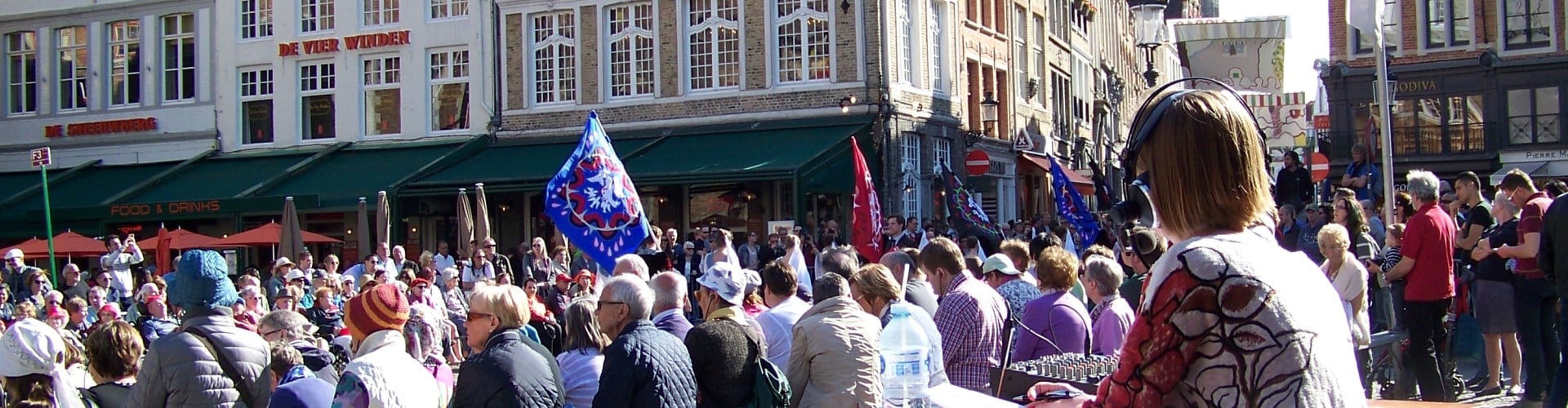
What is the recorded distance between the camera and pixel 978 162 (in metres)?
29.4

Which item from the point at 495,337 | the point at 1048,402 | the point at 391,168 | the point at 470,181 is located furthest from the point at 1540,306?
the point at 391,168

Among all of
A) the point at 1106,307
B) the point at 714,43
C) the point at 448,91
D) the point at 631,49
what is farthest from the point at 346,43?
the point at 1106,307

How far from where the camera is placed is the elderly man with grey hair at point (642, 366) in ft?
18.3

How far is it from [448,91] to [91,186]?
8.56m

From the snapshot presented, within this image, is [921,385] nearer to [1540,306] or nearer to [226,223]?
[1540,306]

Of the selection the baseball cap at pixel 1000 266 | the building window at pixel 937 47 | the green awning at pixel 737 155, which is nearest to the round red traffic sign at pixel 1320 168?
the green awning at pixel 737 155

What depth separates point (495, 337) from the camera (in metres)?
5.60

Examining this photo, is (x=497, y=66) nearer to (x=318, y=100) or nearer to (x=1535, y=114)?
(x=318, y=100)

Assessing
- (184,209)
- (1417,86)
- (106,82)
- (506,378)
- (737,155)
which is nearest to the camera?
(506,378)

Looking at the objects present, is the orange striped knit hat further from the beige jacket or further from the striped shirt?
the striped shirt

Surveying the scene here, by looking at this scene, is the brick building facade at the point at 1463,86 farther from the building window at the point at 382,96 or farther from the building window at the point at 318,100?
the building window at the point at 318,100

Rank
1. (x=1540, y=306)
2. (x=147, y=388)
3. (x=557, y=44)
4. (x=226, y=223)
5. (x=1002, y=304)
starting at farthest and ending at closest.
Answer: (x=226, y=223) → (x=557, y=44) → (x=1540, y=306) → (x=1002, y=304) → (x=147, y=388)

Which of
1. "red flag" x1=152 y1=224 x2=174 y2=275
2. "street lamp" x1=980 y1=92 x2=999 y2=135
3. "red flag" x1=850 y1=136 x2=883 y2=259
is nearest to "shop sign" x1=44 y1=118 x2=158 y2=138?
"red flag" x1=152 y1=224 x2=174 y2=275

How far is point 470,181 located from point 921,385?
2366 centimetres
